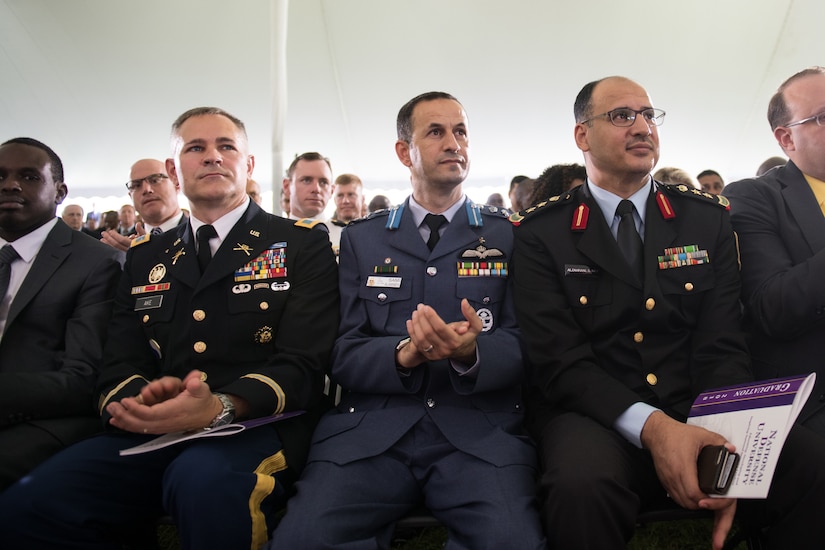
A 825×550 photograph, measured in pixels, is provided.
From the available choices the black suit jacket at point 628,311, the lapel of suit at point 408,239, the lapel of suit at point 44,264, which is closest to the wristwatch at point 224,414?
the lapel of suit at point 408,239

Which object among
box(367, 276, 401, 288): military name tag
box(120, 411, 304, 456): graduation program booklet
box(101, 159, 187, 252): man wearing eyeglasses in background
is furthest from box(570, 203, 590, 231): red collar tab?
box(101, 159, 187, 252): man wearing eyeglasses in background

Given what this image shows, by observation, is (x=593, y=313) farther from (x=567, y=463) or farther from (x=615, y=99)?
(x=615, y=99)

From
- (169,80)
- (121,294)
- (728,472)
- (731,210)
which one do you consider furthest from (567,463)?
(169,80)

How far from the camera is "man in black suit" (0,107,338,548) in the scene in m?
1.52

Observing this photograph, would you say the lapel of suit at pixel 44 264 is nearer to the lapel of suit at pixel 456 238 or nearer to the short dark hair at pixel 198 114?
the short dark hair at pixel 198 114

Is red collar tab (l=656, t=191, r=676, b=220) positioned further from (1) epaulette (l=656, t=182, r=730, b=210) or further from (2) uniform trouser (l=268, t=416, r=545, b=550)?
(2) uniform trouser (l=268, t=416, r=545, b=550)

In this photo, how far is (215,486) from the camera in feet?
4.84

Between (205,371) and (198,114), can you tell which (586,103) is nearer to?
(198,114)

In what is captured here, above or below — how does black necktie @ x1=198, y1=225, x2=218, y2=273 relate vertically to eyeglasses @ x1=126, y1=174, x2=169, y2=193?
below

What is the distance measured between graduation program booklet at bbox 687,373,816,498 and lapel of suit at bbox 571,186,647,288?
19.7 inches

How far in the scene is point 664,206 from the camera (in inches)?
78.5

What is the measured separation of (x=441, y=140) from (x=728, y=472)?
5.13 feet

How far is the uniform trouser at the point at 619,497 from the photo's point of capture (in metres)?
1.39

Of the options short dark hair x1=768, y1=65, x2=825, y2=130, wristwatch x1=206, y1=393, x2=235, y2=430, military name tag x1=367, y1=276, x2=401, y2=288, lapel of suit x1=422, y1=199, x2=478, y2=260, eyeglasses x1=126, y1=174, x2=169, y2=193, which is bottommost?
wristwatch x1=206, y1=393, x2=235, y2=430
